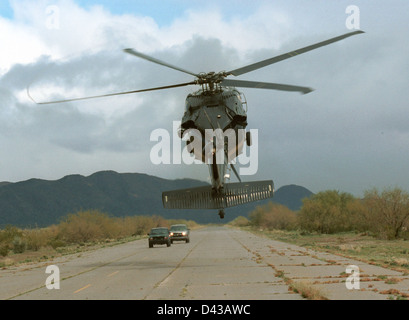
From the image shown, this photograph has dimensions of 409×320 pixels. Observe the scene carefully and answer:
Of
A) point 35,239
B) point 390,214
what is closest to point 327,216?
point 390,214

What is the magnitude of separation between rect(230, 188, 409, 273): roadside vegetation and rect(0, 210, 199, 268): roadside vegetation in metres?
22.2

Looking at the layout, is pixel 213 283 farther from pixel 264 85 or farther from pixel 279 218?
pixel 279 218

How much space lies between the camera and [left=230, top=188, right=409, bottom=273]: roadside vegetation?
99.8ft

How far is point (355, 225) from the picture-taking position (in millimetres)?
61219

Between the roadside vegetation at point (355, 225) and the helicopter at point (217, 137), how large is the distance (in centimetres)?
703

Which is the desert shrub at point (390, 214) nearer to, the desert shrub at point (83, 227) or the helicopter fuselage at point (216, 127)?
the helicopter fuselage at point (216, 127)

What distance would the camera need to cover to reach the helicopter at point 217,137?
20016 millimetres

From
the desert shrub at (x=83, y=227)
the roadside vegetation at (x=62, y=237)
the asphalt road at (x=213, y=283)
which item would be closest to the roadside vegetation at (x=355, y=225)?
the asphalt road at (x=213, y=283)

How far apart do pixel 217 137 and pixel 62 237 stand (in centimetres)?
5071

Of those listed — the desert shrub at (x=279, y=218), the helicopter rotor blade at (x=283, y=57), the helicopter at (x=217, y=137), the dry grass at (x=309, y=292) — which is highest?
the helicopter rotor blade at (x=283, y=57)

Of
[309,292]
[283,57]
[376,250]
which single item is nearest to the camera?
[309,292]

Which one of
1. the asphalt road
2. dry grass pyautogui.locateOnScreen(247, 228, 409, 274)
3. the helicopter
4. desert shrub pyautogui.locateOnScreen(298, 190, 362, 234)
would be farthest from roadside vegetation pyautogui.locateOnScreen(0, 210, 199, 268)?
desert shrub pyautogui.locateOnScreen(298, 190, 362, 234)

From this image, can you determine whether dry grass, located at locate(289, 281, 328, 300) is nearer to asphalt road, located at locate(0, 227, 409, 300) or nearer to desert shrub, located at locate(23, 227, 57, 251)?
asphalt road, located at locate(0, 227, 409, 300)
